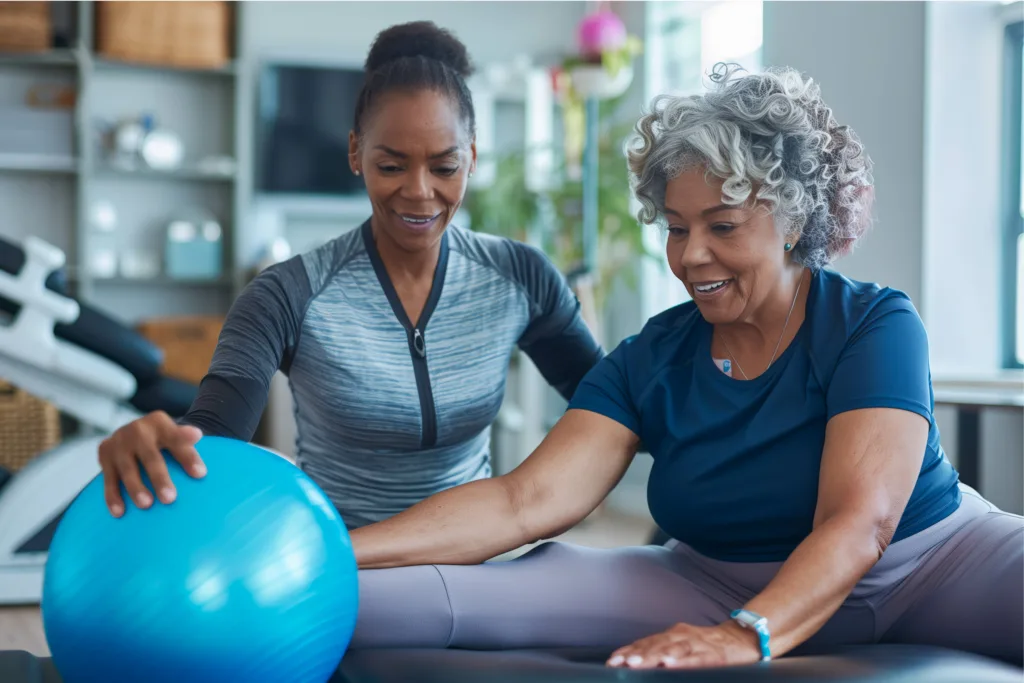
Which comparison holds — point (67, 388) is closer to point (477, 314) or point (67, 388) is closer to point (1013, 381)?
point (477, 314)

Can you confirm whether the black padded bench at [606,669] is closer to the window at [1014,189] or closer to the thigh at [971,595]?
the thigh at [971,595]

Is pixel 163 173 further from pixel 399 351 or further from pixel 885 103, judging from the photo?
pixel 399 351

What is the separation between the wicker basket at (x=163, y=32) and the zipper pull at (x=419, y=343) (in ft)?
12.3

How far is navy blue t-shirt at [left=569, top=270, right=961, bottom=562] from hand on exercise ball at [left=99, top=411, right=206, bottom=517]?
2.01 feet

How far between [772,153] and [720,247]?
0.14 metres

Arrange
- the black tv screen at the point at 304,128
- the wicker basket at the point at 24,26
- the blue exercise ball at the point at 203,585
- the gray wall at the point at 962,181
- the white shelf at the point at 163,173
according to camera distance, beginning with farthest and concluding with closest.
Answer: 1. the black tv screen at the point at 304,128
2. the white shelf at the point at 163,173
3. the wicker basket at the point at 24,26
4. the gray wall at the point at 962,181
5. the blue exercise ball at the point at 203,585

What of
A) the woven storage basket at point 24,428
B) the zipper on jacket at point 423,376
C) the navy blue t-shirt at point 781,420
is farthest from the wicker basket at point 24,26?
the navy blue t-shirt at point 781,420

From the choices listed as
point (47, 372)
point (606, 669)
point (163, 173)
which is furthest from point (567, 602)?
point (163, 173)

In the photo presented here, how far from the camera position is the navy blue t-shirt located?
1310 mm

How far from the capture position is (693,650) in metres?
1.13

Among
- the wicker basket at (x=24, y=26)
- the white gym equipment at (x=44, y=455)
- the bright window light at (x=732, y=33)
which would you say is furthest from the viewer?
the wicker basket at (x=24, y=26)

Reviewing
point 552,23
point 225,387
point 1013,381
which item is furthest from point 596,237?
point 225,387

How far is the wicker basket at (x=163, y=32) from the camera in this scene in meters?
4.78

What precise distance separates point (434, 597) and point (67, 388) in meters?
2.19
